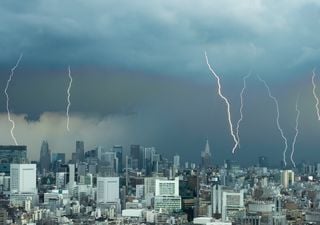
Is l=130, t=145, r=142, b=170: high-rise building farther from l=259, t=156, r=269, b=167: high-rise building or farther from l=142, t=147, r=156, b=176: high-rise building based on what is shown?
l=259, t=156, r=269, b=167: high-rise building

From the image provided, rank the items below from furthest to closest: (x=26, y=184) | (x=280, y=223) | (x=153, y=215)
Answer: (x=26, y=184) → (x=153, y=215) → (x=280, y=223)

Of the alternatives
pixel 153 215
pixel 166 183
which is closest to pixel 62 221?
pixel 153 215

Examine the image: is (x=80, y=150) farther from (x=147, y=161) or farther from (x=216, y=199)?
(x=216, y=199)

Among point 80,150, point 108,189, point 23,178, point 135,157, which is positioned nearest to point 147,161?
point 135,157

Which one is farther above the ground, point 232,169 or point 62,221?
point 232,169

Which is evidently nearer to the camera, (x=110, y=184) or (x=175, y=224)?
(x=175, y=224)

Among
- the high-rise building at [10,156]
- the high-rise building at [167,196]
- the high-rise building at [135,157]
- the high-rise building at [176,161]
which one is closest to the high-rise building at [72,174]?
the high-rise building at [10,156]

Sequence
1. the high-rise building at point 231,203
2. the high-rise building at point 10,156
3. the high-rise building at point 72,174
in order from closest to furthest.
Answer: the high-rise building at point 231,203, the high-rise building at point 10,156, the high-rise building at point 72,174

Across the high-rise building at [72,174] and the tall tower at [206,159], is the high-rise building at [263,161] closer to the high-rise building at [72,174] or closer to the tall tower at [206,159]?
the tall tower at [206,159]

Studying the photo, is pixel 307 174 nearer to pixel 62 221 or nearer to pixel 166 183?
pixel 166 183
